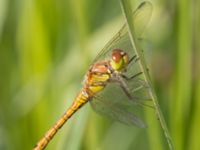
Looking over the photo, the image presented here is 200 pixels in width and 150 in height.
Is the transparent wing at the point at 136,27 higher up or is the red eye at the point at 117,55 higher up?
the transparent wing at the point at 136,27

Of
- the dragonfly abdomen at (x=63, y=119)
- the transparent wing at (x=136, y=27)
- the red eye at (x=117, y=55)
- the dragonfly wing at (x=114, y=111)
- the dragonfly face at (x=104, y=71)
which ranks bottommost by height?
the dragonfly wing at (x=114, y=111)

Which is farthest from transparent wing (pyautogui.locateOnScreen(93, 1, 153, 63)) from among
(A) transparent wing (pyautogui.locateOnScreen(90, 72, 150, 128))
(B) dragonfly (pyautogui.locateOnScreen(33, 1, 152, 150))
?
(A) transparent wing (pyautogui.locateOnScreen(90, 72, 150, 128))

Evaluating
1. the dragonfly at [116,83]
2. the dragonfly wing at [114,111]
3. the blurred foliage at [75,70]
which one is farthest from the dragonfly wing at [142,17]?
the dragonfly wing at [114,111]

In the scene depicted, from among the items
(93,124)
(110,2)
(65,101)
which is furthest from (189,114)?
(110,2)

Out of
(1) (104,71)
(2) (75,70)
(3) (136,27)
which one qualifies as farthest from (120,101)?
(2) (75,70)

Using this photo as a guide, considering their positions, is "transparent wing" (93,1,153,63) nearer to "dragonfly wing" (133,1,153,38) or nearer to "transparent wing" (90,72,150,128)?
"dragonfly wing" (133,1,153,38)

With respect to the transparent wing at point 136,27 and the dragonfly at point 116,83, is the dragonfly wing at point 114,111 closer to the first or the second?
the dragonfly at point 116,83

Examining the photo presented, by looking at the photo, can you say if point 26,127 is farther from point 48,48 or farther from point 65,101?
point 48,48
